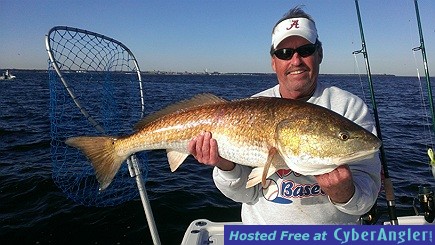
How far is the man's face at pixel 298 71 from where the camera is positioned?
319 cm

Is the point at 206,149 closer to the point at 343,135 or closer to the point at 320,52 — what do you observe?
the point at 343,135

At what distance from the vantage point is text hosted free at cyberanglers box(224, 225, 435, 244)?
2.11 meters

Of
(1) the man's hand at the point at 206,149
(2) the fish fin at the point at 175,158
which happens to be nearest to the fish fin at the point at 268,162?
(1) the man's hand at the point at 206,149

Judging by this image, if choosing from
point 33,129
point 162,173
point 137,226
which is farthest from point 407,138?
point 33,129

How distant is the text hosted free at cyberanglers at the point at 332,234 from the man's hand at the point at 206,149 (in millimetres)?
855

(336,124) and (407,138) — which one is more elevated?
(336,124)

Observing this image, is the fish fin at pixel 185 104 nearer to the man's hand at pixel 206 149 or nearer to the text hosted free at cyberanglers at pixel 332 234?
the man's hand at pixel 206 149

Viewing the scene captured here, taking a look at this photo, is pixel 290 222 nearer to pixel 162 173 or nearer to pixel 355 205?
pixel 355 205

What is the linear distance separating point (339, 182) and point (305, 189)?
1.69 feet

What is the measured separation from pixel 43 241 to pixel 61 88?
11.5 ft

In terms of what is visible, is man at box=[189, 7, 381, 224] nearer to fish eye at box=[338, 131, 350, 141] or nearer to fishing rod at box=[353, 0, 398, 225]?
fish eye at box=[338, 131, 350, 141]

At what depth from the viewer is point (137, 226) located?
7.01 m

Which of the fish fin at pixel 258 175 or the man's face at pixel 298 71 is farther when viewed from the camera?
the man's face at pixel 298 71

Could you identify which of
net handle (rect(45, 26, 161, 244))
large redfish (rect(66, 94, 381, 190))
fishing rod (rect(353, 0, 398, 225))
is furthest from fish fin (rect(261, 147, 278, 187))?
net handle (rect(45, 26, 161, 244))
